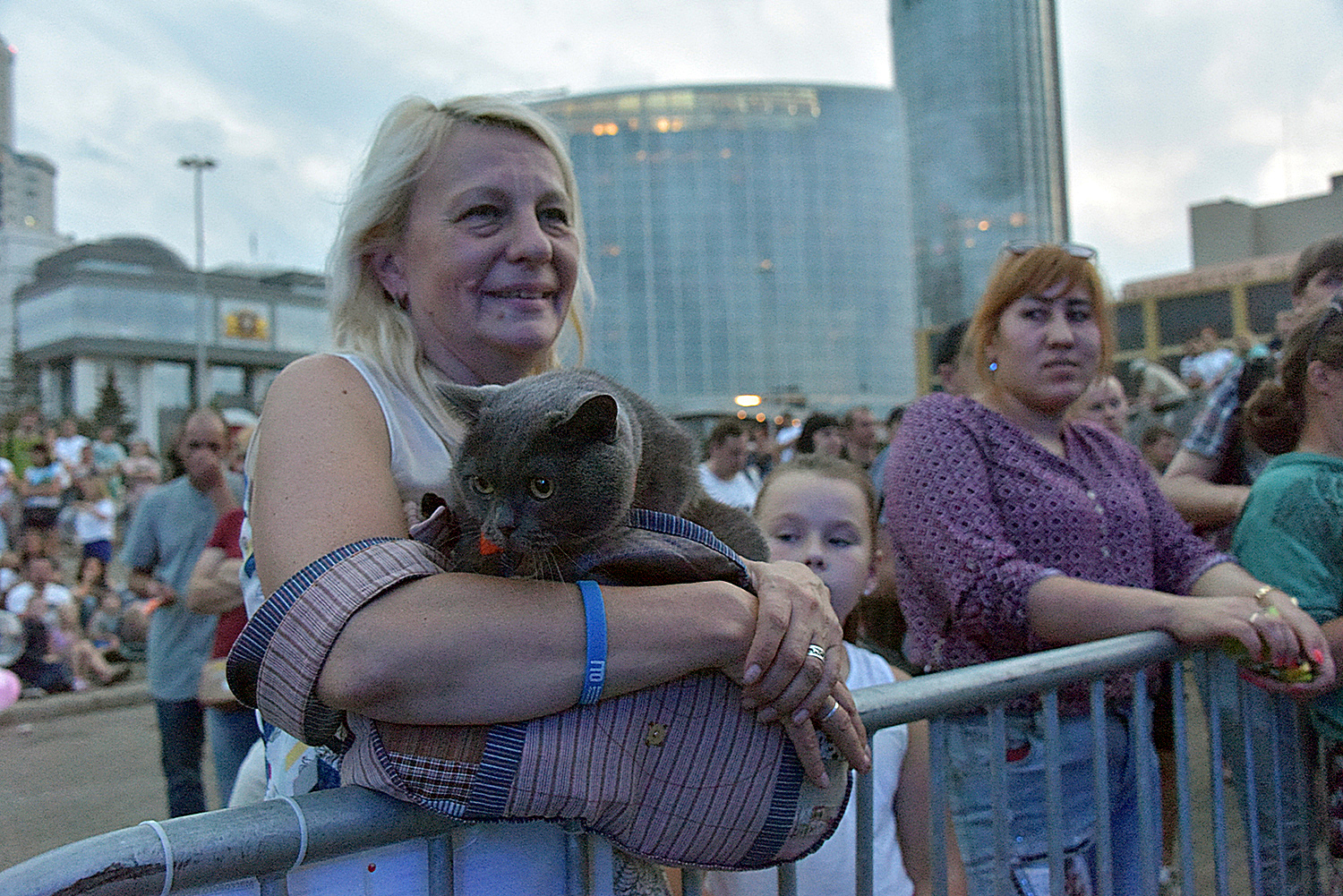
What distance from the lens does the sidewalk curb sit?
671 centimetres

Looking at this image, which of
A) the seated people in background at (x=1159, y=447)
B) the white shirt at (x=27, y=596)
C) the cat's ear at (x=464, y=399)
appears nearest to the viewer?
the cat's ear at (x=464, y=399)

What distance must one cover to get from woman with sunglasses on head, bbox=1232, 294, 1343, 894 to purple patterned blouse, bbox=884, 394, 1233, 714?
0.45 ft

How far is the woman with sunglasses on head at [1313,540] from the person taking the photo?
2.11 m

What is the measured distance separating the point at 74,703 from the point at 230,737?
465 cm

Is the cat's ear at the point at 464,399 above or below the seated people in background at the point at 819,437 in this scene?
below

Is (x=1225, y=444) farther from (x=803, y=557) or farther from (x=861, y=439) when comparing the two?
(x=861, y=439)

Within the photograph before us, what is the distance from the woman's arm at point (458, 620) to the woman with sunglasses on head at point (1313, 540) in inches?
66.0

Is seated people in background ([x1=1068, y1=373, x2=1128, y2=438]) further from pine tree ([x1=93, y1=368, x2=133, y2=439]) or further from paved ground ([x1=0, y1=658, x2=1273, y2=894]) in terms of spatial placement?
pine tree ([x1=93, y1=368, x2=133, y2=439])

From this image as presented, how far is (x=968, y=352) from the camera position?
108 inches

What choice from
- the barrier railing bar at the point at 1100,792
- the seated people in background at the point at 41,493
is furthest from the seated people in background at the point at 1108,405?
the seated people in background at the point at 41,493

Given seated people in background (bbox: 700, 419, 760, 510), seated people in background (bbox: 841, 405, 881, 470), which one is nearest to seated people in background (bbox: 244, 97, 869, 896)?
seated people in background (bbox: 700, 419, 760, 510)

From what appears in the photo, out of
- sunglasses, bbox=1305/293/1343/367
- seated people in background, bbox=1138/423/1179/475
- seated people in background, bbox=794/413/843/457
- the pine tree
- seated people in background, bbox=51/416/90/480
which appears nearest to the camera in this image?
sunglasses, bbox=1305/293/1343/367

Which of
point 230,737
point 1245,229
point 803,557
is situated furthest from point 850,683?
point 1245,229

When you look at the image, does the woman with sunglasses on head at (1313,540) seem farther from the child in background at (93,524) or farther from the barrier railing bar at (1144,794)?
the child in background at (93,524)
